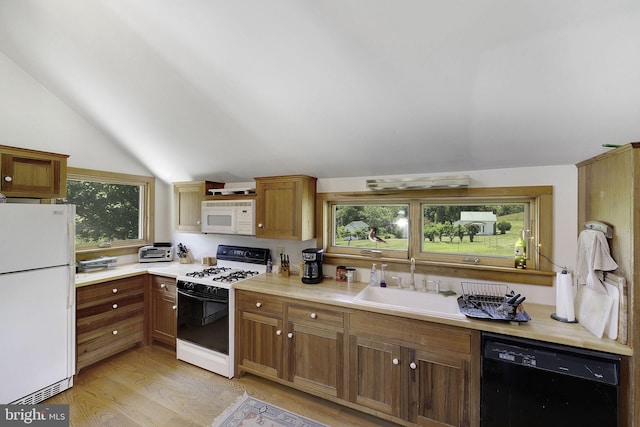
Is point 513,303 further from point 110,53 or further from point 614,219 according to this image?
point 110,53

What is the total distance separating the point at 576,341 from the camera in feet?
4.75

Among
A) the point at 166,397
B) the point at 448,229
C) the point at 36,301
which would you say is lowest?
the point at 166,397

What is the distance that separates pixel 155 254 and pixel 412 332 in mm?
3224

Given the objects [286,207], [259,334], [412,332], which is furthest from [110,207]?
[412,332]

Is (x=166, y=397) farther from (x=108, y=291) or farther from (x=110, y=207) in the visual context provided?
(x=110, y=207)

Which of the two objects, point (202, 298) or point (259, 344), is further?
point (202, 298)

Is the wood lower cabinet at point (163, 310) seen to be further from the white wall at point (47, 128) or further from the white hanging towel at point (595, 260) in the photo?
the white hanging towel at point (595, 260)

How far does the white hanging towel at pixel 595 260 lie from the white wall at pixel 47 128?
Result: 445 centimetres

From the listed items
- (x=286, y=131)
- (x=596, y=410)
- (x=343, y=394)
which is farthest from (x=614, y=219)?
(x=286, y=131)

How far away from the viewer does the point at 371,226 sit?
2807 millimetres

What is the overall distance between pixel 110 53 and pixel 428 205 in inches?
114

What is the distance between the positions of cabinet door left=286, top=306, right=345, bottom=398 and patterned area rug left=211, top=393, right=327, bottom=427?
0.73 feet

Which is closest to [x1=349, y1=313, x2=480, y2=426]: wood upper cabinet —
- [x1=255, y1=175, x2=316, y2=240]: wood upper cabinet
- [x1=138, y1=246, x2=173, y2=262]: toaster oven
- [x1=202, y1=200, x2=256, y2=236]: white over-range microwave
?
[x1=255, y1=175, x2=316, y2=240]: wood upper cabinet

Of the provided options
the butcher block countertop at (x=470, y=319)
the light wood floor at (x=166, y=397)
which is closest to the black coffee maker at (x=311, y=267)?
the butcher block countertop at (x=470, y=319)
